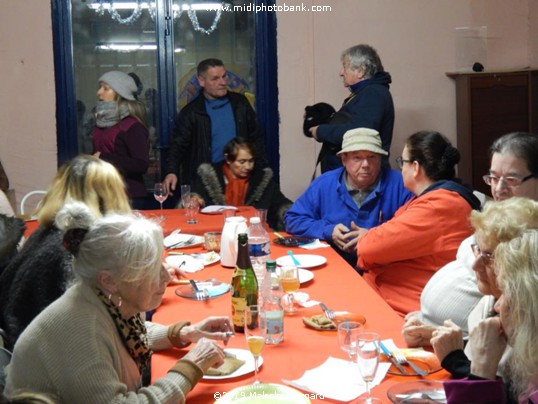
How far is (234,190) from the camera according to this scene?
15.9ft

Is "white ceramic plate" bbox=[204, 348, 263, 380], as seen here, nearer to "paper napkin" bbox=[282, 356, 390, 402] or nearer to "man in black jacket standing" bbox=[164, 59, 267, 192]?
"paper napkin" bbox=[282, 356, 390, 402]

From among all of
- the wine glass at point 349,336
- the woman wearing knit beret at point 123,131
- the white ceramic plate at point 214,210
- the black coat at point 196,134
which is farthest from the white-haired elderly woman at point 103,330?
the black coat at point 196,134

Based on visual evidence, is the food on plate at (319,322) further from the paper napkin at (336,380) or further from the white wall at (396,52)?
the white wall at (396,52)

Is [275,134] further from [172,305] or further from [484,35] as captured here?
[172,305]

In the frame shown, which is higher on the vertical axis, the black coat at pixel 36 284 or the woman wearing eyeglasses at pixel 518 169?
the woman wearing eyeglasses at pixel 518 169

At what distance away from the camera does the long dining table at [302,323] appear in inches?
71.6

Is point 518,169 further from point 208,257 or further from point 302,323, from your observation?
point 208,257

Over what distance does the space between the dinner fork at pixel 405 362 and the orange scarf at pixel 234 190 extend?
3.01m

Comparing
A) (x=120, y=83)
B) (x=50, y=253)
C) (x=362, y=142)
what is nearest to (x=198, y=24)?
(x=120, y=83)

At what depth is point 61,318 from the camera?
166 cm

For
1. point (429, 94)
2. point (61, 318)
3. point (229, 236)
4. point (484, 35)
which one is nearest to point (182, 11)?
point (429, 94)

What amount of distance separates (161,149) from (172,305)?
3.42m

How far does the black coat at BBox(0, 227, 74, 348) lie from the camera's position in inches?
92.0

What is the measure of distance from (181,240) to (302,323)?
1.46 meters
